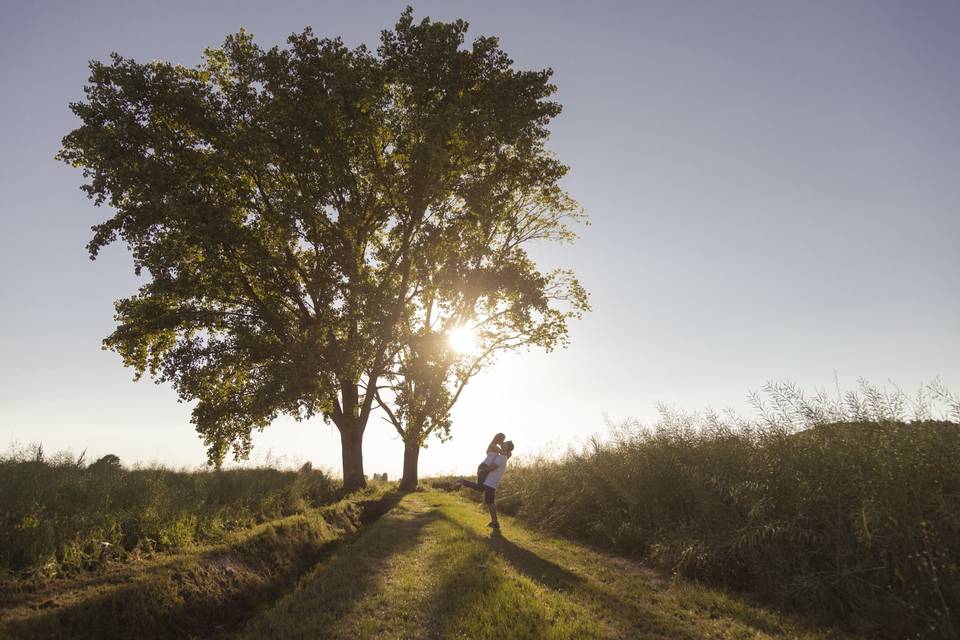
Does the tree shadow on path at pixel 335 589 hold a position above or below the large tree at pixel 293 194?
below

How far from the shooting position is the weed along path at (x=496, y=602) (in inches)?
227

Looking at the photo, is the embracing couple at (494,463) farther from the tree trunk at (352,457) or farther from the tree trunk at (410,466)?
the tree trunk at (410,466)

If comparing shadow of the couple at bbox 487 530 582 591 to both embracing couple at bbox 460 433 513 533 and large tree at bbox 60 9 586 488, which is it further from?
large tree at bbox 60 9 586 488

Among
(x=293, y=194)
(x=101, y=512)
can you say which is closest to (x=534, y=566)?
(x=101, y=512)

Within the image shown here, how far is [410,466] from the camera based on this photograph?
27.4 m

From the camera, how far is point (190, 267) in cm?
1614

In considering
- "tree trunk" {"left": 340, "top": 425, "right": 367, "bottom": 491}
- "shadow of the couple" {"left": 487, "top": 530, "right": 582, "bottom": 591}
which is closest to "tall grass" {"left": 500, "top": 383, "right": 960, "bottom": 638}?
"shadow of the couple" {"left": 487, "top": 530, "right": 582, "bottom": 591}

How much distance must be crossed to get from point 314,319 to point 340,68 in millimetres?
9863

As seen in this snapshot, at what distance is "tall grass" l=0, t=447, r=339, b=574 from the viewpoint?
6695 millimetres

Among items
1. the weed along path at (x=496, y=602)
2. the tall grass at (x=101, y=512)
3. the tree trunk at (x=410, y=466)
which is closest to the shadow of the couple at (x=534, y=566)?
the weed along path at (x=496, y=602)

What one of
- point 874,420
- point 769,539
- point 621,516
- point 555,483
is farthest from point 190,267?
point 874,420

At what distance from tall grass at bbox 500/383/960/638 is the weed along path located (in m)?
0.86

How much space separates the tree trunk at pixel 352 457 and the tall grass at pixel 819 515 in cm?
1306

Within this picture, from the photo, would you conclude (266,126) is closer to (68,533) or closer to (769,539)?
(68,533)
